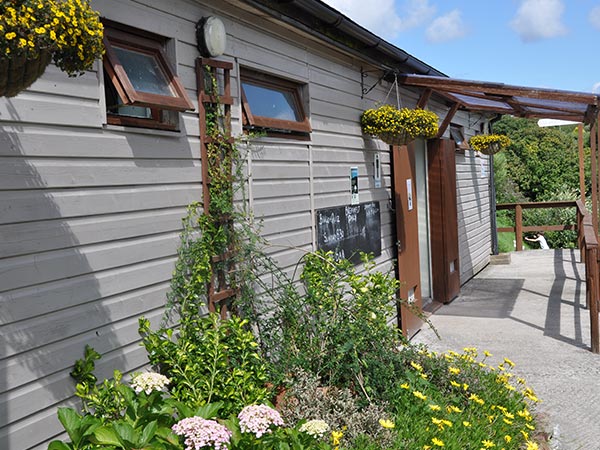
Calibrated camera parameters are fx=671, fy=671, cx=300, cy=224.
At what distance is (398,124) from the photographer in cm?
630

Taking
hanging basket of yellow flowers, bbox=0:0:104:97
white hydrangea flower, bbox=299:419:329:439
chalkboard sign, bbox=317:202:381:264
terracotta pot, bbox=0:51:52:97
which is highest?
hanging basket of yellow flowers, bbox=0:0:104:97

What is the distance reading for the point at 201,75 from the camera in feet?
13.4

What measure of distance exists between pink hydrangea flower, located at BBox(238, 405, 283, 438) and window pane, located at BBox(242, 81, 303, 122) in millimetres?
2640

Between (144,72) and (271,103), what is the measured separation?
1608 millimetres

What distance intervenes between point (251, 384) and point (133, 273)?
2.81ft

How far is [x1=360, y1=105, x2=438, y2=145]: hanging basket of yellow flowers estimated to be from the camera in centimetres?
624

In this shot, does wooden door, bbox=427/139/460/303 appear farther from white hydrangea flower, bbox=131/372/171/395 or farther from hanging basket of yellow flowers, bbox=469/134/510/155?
white hydrangea flower, bbox=131/372/171/395

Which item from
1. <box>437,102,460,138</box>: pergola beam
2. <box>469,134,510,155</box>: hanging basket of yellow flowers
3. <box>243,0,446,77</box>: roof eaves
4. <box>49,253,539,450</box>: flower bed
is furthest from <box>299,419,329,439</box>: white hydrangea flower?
<box>469,134,510,155</box>: hanging basket of yellow flowers

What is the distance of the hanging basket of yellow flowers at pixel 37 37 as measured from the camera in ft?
6.40

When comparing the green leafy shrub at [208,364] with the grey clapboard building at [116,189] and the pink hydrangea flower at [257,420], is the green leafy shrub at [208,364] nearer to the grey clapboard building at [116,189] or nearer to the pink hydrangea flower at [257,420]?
the grey clapboard building at [116,189]

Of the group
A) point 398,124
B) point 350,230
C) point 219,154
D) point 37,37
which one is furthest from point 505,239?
point 37,37

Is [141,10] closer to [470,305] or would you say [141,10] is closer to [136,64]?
[136,64]

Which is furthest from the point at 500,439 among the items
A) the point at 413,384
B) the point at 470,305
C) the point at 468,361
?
the point at 470,305

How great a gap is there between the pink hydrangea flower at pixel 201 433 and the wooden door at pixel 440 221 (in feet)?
24.3
